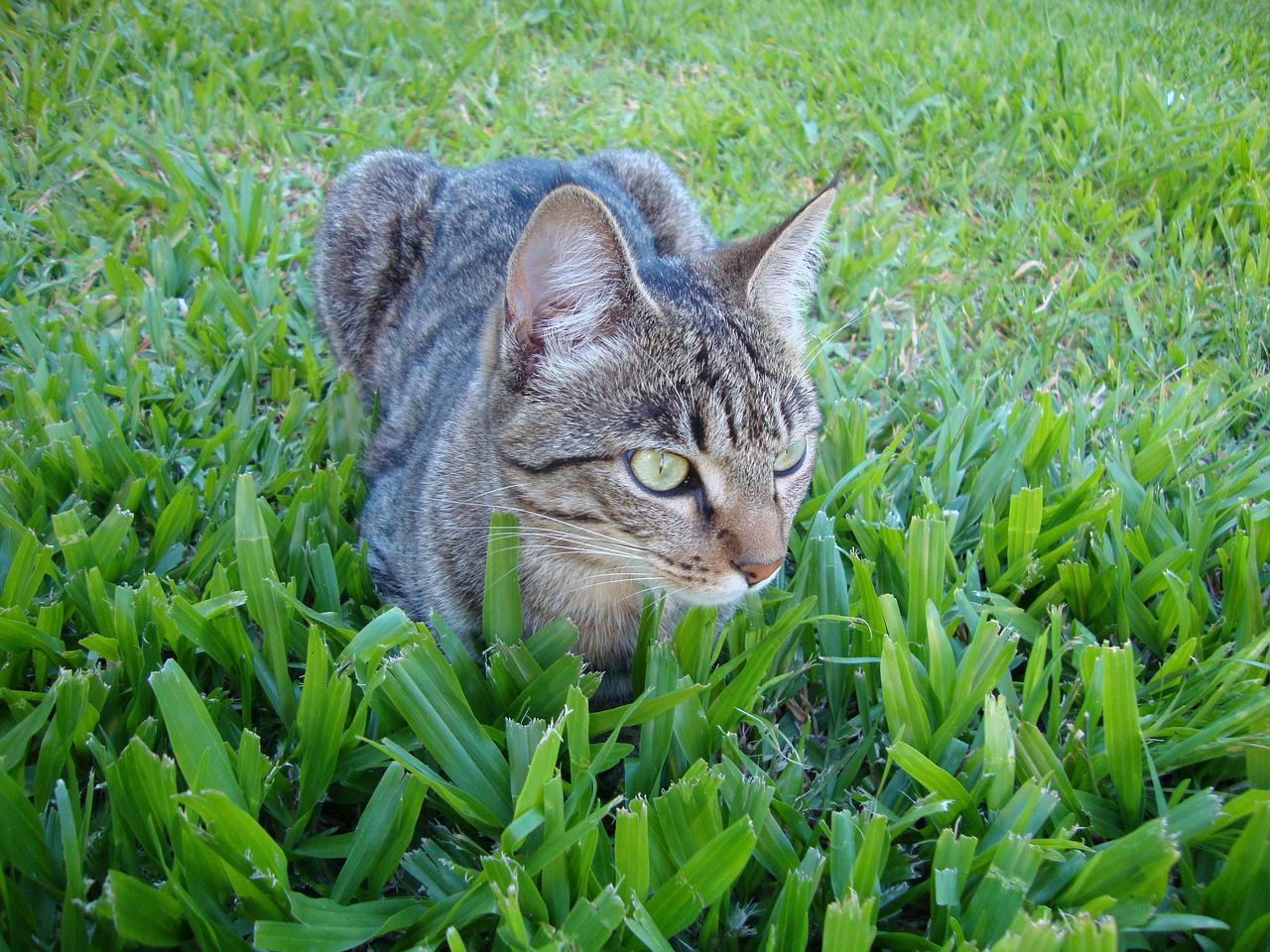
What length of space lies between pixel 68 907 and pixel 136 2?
208 inches

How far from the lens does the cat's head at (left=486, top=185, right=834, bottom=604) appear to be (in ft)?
6.23

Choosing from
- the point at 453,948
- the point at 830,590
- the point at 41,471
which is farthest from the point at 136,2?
the point at 453,948

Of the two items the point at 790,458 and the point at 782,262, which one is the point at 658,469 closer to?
the point at 790,458

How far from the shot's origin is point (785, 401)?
84.4 inches

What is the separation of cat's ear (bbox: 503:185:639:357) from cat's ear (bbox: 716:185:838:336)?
1.44 feet

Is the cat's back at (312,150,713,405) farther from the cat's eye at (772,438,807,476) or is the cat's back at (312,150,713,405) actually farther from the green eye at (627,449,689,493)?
the green eye at (627,449,689,493)

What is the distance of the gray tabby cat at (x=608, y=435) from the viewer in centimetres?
191

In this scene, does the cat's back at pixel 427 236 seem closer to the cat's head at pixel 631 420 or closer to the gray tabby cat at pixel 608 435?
the gray tabby cat at pixel 608 435

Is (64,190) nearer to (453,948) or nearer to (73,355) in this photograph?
(73,355)

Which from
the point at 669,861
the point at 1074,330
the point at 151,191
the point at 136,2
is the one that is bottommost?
the point at 669,861

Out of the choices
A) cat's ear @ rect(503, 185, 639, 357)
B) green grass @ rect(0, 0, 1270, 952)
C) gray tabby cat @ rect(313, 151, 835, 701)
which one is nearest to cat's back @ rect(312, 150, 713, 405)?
green grass @ rect(0, 0, 1270, 952)

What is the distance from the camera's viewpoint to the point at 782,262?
2320 mm

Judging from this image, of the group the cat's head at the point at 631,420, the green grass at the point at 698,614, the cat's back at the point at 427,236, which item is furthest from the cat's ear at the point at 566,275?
the cat's back at the point at 427,236

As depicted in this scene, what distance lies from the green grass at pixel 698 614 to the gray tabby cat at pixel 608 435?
0.50ft
